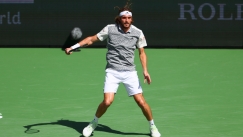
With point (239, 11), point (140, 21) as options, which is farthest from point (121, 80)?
point (239, 11)

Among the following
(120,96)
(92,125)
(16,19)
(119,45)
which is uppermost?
(119,45)

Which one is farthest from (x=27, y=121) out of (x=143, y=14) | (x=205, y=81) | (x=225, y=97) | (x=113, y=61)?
(x=143, y=14)

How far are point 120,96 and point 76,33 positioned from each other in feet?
27.0

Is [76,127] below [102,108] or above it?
below

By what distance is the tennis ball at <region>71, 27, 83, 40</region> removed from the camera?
19.8 m

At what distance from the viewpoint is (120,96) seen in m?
11.8

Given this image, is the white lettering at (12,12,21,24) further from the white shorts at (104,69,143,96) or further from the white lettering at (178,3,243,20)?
the white shorts at (104,69,143,96)

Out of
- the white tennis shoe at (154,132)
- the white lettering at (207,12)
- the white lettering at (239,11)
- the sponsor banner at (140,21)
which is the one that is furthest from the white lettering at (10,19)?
the white tennis shoe at (154,132)

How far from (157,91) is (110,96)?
13.1 feet

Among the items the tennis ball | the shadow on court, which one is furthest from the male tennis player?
the tennis ball

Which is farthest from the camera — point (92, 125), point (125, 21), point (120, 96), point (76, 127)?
point (120, 96)

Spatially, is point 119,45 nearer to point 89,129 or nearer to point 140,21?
point 89,129

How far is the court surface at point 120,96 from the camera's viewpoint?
9.23 metres

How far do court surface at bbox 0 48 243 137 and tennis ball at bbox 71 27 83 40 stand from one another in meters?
1.37
